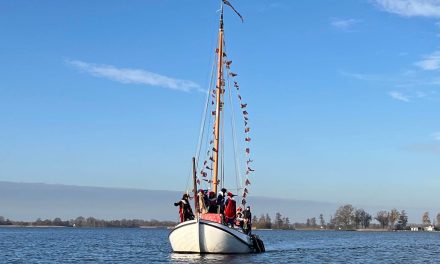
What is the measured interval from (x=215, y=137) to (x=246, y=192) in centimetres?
657

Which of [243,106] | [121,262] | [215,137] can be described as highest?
[243,106]

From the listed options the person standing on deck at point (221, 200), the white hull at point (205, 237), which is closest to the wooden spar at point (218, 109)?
the person standing on deck at point (221, 200)

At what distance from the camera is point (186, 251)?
53.1 metres

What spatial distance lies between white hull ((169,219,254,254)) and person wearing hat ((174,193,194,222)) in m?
1.53

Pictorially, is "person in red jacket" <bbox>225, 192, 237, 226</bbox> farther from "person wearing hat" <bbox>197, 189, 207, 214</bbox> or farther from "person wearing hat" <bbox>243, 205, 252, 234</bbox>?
"person wearing hat" <bbox>243, 205, 252, 234</bbox>

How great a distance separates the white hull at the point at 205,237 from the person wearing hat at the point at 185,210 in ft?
5.01

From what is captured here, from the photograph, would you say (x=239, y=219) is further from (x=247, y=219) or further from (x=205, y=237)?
(x=205, y=237)

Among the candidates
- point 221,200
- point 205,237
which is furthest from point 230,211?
point 205,237

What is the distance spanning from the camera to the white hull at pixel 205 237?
5081 centimetres

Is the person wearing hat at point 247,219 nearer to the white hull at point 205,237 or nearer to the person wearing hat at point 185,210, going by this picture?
the white hull at point 205,237

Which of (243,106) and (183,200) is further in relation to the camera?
(243,106)

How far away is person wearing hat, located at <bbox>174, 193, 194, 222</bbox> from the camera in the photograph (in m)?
54.1

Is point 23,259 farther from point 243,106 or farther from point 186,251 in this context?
point 243,106

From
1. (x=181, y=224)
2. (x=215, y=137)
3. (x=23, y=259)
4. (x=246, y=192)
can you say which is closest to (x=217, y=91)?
(x=215, y=137)
